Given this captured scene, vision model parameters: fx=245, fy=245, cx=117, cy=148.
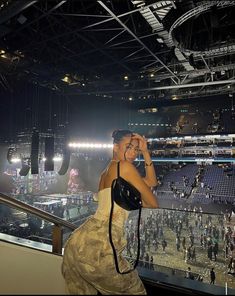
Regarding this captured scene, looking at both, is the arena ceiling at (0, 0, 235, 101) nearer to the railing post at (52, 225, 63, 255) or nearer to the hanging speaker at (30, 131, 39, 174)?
the hanging speaker at (30, 131, 39, 174)

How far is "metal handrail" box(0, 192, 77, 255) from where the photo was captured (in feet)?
4.89

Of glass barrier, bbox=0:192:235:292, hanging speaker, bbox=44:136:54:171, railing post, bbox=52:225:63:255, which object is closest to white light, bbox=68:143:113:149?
hanging speaker, bbox=44:136:54:171

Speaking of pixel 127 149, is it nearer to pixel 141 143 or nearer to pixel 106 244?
pixel 141 143

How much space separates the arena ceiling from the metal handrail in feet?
8.03

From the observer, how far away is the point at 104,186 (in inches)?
49.5

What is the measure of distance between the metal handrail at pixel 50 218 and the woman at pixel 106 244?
42 cm

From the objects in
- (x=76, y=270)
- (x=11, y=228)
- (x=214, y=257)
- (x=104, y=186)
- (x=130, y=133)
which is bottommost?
(x=214, y=257)

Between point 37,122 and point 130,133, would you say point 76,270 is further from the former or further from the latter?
point 37,122

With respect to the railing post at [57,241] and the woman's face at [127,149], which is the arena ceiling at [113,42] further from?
the railing post at [57,241]

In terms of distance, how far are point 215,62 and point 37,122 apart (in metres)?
6.19

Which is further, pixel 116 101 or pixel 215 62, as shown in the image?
pixel 116 101

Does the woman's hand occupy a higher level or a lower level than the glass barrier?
higher

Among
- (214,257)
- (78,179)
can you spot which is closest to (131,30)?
(214,257)

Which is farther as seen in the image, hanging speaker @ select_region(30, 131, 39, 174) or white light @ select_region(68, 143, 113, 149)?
white light @ select_region(68, 143, 113, 149)
